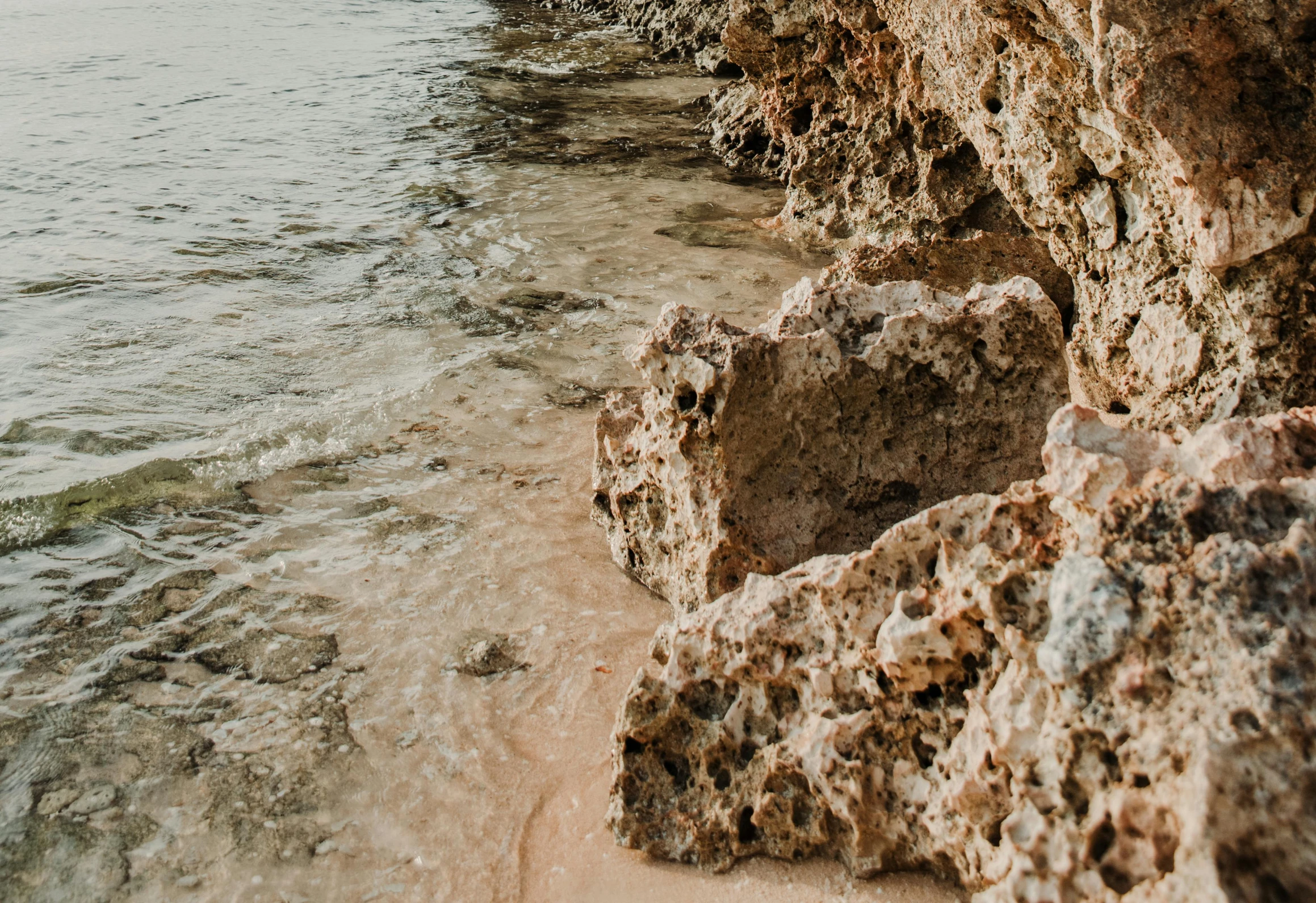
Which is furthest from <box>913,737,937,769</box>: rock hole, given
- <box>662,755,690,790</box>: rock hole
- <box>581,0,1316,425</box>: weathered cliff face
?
<box>581,0,1316,425</box>: weathered cliff face

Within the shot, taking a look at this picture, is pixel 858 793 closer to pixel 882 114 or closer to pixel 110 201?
pixel 882 114

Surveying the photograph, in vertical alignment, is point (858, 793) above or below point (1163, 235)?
below

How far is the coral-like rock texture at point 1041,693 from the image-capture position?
1.63 m

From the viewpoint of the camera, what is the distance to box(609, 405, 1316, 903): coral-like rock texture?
5.35 feet

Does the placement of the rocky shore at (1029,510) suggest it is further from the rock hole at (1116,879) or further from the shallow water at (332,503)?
the shallow water at (332,503)

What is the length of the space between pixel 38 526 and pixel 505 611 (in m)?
2.33

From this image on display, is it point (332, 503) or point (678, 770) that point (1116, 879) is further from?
point (332, 503)

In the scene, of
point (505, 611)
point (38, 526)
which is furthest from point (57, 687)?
point (505, 611)

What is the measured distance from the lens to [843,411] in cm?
323

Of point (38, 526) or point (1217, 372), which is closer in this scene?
point (1217, 372)

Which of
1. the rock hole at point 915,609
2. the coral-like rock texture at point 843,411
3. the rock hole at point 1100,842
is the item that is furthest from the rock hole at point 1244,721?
the coral-like rock texture at point 843,411

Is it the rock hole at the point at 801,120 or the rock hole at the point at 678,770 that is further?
the rock hole at the point at 801,120

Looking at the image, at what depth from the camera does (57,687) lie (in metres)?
3.54

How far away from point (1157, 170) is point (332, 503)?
3640 mm
